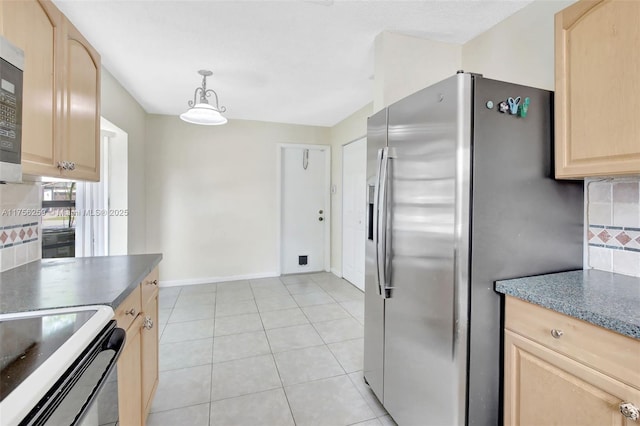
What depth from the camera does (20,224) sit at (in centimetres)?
152

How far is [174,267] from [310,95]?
3.03m

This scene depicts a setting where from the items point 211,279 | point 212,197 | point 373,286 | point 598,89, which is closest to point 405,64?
A: point 598,89

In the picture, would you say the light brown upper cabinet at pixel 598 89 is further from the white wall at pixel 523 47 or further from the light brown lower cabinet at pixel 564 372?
the light brown lower cabinet at pixel 564 372

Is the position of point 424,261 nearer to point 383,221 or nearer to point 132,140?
point 383,221

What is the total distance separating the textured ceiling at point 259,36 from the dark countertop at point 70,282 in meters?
1.58

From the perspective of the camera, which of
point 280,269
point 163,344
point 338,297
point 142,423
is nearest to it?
point 142,423

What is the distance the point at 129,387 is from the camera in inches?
49.5

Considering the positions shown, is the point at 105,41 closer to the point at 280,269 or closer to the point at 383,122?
the point at 383,122

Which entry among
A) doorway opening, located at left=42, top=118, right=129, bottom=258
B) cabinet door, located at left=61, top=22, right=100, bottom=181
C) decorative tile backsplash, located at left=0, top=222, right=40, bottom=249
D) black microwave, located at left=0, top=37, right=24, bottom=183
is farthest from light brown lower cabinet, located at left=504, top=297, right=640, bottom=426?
doorway opening, located at left=42, top=118, right=129, bottom=258

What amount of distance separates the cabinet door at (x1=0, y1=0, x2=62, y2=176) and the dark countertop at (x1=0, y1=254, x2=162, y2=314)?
1.56ft

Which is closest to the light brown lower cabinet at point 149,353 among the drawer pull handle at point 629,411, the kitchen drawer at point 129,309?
the kitchen drawer at point 129,309

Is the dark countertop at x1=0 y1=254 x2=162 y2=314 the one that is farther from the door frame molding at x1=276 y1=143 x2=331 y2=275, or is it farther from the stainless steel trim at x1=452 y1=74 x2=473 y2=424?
the door frame molding at x1=276 y1=143 x2=331 y2=275

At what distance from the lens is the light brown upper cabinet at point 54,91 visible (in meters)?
1.13

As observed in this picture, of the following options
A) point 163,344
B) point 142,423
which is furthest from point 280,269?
point 142,423
